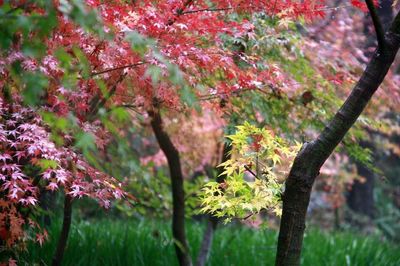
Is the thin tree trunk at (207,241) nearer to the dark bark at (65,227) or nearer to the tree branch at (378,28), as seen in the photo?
the dark bark at (65,227)

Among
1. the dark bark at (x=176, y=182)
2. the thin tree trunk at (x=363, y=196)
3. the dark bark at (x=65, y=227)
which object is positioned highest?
the thin tree trunk at (x=363, y=196)

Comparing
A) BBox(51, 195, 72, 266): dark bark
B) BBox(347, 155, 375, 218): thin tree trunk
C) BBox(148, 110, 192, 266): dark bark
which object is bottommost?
BBox(51, 195, 72, 266): dark bark

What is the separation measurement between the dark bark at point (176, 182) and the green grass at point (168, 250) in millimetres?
258

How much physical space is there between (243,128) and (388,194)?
1279cm

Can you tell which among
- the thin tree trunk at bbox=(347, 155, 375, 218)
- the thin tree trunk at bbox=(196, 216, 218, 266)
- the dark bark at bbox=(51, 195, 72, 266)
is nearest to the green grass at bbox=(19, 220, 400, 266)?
the thin tree trunk at bbox=(196, 216, 218, 266)

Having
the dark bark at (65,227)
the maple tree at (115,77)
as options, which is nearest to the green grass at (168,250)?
the dark bark at (65,227)

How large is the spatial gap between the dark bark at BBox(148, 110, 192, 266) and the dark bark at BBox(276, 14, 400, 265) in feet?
5.89

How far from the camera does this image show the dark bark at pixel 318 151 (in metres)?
2.80

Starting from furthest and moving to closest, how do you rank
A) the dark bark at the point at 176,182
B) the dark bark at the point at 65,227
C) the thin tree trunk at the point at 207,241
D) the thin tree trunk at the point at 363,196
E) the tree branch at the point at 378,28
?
the thin tree trunk at the point at 363,196
the thin tree trunk at the point at 207,241
the dark bark at the point at 176,182
the dark bark at the point at 65,227
the tree branch at the point at 378,28

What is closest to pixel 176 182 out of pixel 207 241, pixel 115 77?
pixel 207 241

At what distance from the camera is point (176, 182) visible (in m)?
5.02

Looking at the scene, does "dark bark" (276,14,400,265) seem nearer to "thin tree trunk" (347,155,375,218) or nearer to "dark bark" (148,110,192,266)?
"dark bark" (148,110,192,266)

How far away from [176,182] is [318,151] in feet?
7.58

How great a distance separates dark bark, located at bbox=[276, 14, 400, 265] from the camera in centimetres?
280
